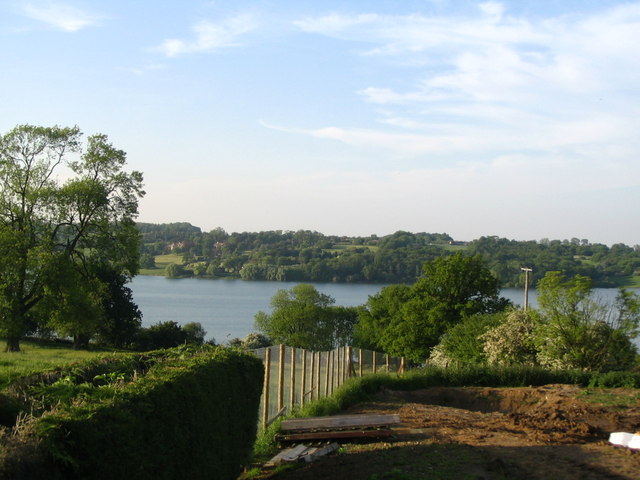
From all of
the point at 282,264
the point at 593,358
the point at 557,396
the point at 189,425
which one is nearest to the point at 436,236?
the point at 282,264

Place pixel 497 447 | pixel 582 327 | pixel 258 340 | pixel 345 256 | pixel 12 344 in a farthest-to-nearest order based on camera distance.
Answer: pixel 345 256
pixel 258 340
pixel 12 344
pixel 582 327
pixel 497 447

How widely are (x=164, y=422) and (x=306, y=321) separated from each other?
6513cm

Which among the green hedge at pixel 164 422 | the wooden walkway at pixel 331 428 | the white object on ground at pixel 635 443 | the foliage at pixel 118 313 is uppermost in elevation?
the green hedge at pixel 164 422

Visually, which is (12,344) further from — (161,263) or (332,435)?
(161,263)

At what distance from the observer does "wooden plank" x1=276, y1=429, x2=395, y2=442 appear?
40.2 feet

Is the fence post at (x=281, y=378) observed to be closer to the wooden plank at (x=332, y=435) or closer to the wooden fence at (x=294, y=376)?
the wooden fence at (x=294, y=376)

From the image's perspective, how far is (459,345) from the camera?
41.6 m

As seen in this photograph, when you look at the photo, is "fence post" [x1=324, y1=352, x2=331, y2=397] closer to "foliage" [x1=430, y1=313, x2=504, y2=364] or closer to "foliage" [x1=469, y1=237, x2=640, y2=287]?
"foliage" [x1=430, y1=313, x2=504, y2=364]

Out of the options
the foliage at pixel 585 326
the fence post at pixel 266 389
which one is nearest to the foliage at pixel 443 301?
the foliage at pixel 585 326

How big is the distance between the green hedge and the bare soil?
5.66ft

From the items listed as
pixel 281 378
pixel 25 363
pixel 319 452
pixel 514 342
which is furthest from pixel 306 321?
pixel 319 452

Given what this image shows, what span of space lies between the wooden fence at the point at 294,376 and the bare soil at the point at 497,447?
1.42 meters

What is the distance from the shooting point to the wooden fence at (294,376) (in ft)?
42.8

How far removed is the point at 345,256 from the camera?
129 meters
